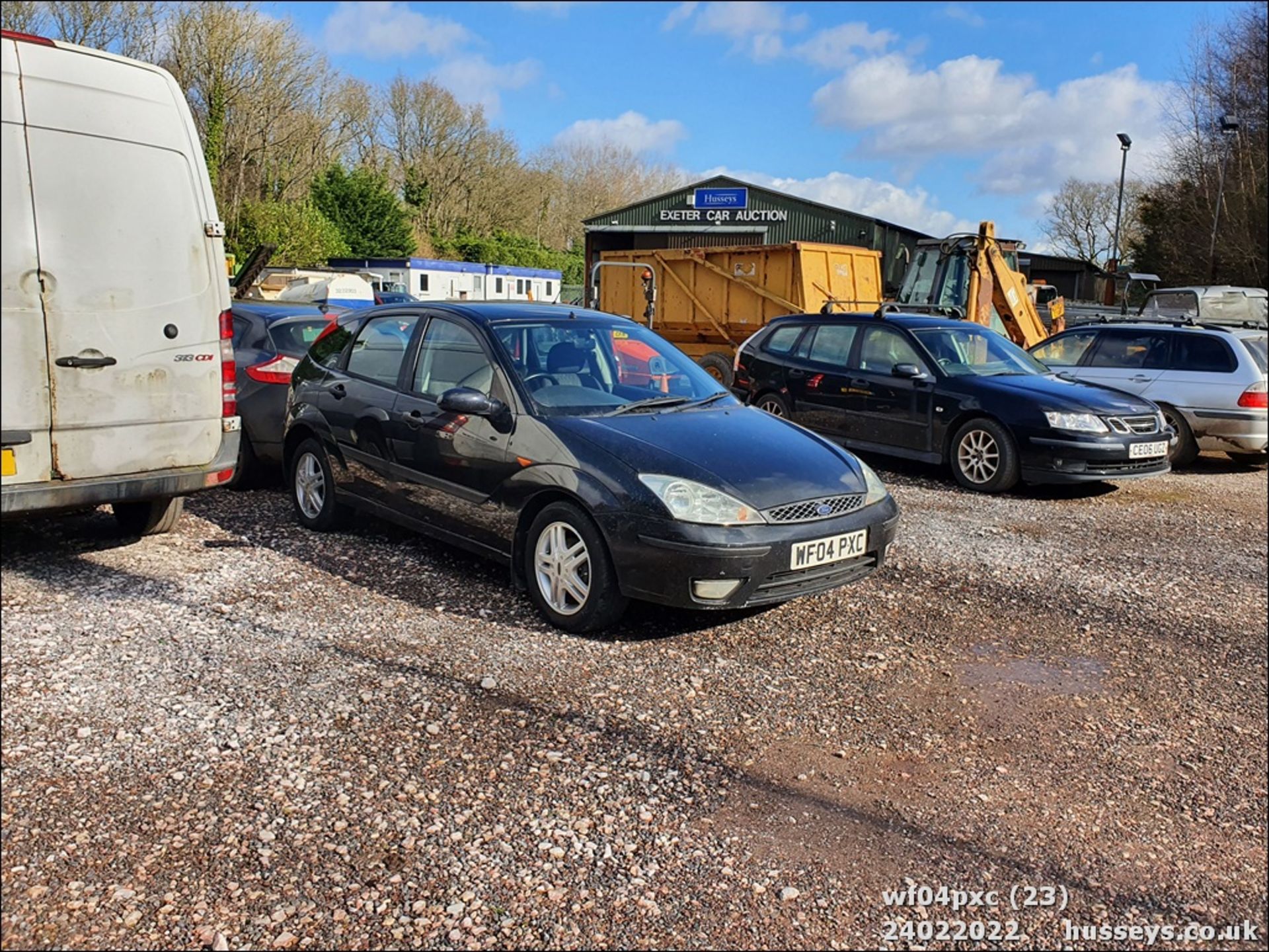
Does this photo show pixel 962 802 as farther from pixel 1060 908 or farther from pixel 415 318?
pixel 415 318

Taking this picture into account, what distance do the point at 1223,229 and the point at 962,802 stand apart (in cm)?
3166

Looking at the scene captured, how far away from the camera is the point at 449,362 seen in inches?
216

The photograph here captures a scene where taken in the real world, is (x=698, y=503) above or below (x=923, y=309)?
below

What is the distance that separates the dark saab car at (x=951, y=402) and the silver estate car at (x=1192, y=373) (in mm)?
1659

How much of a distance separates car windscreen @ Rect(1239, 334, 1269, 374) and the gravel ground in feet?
17.5

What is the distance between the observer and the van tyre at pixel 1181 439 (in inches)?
395

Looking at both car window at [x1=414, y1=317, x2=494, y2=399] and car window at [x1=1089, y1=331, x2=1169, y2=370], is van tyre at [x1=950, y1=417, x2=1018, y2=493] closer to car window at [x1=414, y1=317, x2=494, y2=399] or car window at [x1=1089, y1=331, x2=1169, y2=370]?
car window at [x1=1089, y1=331, x2=1169, y2=370]

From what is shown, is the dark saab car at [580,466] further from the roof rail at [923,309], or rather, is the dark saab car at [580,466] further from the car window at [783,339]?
the roof rail at [923,309]

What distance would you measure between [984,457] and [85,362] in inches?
269

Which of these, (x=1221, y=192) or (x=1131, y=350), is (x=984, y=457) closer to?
(x=1131, y=350)

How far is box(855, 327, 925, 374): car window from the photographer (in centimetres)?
910

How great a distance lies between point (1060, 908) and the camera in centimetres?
262

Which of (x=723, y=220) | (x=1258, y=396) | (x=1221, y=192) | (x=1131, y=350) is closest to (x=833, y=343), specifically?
(x=1131, y=350)

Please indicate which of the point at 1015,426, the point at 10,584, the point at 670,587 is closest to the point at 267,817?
the point at 670,587
